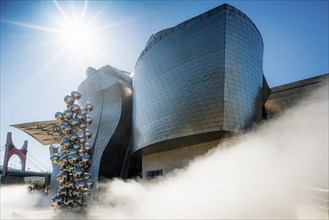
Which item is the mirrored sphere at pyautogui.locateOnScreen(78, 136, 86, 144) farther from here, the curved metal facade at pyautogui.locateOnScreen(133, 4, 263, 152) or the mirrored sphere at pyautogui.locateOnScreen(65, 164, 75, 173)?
the curved metal facade at pyautogui.locateOnScreen(133, 4, 263, 152)

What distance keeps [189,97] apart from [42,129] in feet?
74.1

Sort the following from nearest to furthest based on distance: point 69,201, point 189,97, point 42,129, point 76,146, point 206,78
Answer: point 69,201, point 76,146, point 206,78, point 189,97, point 42,129

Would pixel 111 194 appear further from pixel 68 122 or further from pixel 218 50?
pixel 218 50

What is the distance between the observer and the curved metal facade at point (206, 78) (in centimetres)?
1267

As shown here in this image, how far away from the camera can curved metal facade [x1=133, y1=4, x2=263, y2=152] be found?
12.7 metres

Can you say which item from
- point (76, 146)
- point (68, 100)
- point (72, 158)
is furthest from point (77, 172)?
point (68, 100)

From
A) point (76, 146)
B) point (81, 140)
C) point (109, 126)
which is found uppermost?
point (109, 126)

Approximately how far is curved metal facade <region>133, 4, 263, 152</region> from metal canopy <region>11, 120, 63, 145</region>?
14342 mm

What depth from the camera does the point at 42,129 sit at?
28.1m

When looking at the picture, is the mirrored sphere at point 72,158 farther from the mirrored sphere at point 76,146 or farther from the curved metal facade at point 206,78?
the curved metal facade at point 206,78

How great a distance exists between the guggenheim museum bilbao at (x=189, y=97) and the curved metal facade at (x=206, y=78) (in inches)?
2.2

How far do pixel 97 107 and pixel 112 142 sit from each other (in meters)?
4.37

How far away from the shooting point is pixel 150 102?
16.9 meters

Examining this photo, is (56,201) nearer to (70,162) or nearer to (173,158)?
(70,162)
